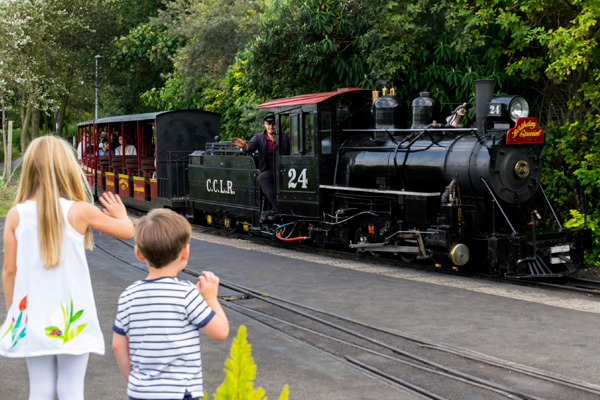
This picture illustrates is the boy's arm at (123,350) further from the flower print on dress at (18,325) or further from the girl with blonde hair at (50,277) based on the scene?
Result: the flower print on dress at (18,325)

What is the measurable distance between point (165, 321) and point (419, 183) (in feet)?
26.4

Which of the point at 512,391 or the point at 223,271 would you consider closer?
the point at 512,391

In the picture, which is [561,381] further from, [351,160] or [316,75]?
[316,75]

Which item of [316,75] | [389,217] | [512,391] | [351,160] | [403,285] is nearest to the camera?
[512,391]

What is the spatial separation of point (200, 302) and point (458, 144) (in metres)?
7.77

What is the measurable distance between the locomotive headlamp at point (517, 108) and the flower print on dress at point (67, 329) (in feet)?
25.4

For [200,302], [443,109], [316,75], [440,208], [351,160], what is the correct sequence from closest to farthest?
[200,302], [440,208], [351,160], [443,109], [316,75]

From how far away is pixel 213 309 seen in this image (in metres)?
2.84

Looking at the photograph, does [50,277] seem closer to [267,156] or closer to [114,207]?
[114,207]

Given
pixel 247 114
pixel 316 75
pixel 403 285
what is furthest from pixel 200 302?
pixel 247 114

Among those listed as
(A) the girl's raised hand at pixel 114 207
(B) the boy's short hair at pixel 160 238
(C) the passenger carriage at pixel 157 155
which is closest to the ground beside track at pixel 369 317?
(A) the girl's raised hand at pixel 114 207

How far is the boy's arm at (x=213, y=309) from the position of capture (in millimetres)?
2793

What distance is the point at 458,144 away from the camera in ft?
32.6

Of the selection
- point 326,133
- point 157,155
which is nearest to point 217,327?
point 326,133
